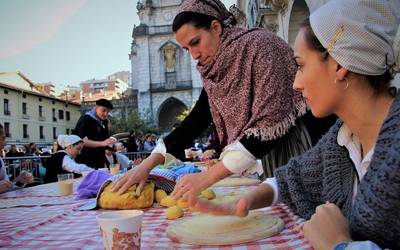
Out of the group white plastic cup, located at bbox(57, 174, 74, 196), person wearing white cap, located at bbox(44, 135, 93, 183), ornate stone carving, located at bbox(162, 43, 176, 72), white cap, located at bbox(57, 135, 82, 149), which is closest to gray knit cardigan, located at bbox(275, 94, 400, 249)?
white plastic cup, located at bbox(57, 174, 74, 196)

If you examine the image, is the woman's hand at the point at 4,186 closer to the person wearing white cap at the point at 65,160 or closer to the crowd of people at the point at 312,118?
the person wearing white cap at the point at 65,160

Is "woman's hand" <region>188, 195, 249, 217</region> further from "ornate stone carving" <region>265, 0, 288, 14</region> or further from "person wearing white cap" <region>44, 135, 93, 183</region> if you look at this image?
"ornate stone carving" <region>265, 0, 288, 14</region>

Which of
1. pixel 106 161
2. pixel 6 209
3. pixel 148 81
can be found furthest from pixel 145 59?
pixel 6 209

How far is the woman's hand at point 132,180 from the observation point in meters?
2.05

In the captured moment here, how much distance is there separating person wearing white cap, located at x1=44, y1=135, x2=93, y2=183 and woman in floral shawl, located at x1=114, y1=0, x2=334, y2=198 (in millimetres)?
2794

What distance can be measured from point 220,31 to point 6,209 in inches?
77.2

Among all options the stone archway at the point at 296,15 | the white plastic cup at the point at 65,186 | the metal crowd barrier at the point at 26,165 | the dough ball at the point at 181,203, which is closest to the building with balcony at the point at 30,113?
the metal crowd barrier at the point at 26,165

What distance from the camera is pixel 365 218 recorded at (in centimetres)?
95

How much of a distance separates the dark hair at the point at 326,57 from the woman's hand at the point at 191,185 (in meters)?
0.70

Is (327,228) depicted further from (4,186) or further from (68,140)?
(68,140)

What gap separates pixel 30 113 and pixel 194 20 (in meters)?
39.0

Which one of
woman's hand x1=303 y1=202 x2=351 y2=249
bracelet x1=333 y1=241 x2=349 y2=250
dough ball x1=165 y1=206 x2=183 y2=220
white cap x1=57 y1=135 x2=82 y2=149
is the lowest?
dough ball x1=165 y1=206 x2=183 y2=220

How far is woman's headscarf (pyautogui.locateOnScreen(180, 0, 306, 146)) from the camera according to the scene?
177 cm

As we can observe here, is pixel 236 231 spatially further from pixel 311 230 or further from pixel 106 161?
pixel 106 161
